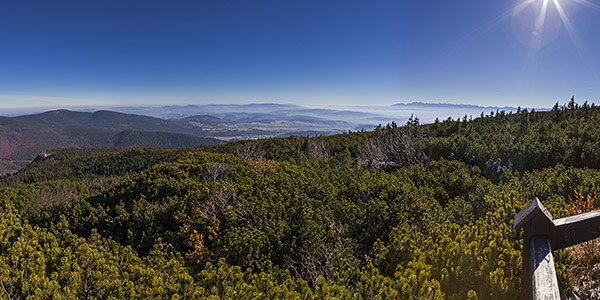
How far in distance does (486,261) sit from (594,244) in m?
2.13

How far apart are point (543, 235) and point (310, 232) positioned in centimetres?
565

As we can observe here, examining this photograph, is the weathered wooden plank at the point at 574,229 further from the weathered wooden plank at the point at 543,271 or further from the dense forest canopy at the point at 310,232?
the dense forest canopy at the point at 310,232

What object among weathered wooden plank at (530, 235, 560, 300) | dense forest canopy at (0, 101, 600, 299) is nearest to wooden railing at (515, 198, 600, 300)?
weathered wooden plank at (530, 235, 560, 300)

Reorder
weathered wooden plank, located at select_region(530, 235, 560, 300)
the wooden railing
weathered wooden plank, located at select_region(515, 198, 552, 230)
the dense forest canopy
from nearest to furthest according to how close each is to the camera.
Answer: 1. weathered wooden plank, located at select_region(530, 235, 560, 300)
2. the wooden railing
3. weathered wooden plank, located at select_region(515, 198, 552, 230)
4. the dense forest canopy

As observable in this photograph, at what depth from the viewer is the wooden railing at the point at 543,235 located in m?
1.87

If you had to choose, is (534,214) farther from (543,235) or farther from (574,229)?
(574,229)

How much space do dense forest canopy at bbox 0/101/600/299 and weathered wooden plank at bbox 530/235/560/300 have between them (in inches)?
32.3

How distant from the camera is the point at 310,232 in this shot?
7.21 metres

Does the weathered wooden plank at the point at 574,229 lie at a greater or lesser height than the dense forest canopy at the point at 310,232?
greater

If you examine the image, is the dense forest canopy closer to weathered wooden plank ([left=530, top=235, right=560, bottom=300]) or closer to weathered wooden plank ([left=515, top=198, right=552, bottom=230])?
weathered wooden plank ([left=530, top=235, right=560, bottom=300])

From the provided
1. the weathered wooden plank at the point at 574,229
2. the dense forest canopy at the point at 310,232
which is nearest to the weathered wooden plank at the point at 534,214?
the weathered wooden plank at the point at 574,229

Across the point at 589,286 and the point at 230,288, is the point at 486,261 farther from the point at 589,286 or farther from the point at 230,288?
the point at 230,288

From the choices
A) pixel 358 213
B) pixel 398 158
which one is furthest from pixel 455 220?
pixel 398 158

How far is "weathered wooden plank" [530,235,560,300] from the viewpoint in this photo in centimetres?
167
